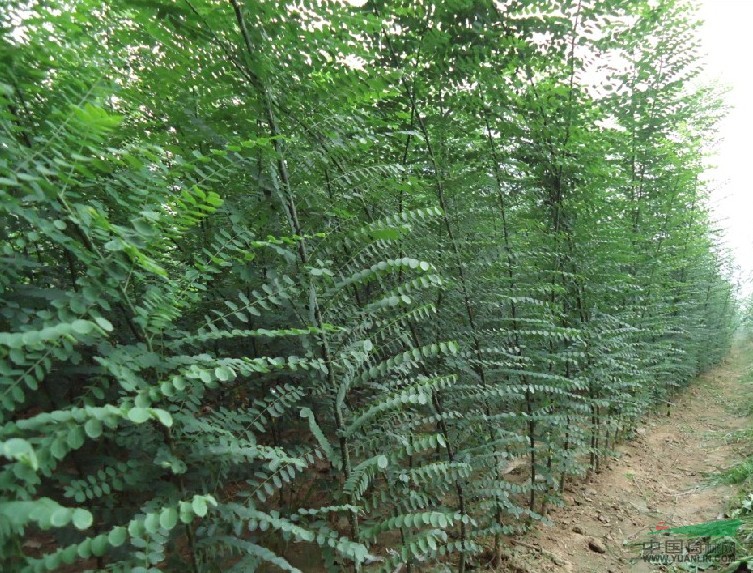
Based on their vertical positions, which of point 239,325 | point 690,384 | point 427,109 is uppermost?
point 427,109

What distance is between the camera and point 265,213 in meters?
1.56

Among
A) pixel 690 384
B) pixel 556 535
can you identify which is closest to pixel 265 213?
pixel 556 535

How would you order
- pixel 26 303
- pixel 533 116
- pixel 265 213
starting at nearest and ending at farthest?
pixel 26 303 → pixel 265 213 → pixel 533 116

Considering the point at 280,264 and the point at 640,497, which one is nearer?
the point at 280,264

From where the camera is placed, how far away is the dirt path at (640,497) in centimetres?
269

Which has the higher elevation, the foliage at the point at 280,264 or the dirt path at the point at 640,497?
the foliage at the point at 280,264

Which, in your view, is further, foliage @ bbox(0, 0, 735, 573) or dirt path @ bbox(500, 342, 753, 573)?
dirt path @ bbox(500, 342, 753, 573)

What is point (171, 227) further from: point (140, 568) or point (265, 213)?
point (140, 568)

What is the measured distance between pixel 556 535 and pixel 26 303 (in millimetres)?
3338

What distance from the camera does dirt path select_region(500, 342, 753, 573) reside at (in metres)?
2.69

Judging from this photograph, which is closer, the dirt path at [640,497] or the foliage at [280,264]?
the foliage at [280,264]

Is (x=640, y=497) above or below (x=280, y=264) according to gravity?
below

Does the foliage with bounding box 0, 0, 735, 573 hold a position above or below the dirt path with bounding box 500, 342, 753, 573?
above

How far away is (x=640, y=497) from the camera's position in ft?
12.3
